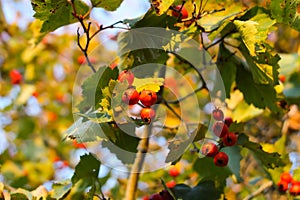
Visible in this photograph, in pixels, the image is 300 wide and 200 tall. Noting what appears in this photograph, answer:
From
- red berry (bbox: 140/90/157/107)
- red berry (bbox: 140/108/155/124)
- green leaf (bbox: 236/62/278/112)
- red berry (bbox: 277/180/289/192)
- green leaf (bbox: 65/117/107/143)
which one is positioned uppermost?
red berry (bbox: 140/90/157/107)

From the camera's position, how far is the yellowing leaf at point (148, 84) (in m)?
1.33

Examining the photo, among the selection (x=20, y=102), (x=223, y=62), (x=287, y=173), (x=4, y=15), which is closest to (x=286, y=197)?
(x=287, y=173)

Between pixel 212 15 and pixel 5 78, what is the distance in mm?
3284

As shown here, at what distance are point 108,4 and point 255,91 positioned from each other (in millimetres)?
620

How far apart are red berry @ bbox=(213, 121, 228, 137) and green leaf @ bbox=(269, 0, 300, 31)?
376 mm

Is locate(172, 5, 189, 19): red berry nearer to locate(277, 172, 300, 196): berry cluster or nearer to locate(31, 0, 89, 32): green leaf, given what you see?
locate(31, 0, 89, 32): green leaf

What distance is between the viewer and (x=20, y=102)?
3.88 metres

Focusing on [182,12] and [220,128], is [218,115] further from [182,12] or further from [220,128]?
[182,12]

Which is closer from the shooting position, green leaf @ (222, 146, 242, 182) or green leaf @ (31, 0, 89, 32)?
green leaf @ (31, 0, 89, 32)

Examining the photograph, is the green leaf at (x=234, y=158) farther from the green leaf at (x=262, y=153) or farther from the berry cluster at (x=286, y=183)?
the berry cluster at (x=286, y=183)

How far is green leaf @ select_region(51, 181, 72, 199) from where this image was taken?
1.58 m

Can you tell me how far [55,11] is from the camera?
150cm

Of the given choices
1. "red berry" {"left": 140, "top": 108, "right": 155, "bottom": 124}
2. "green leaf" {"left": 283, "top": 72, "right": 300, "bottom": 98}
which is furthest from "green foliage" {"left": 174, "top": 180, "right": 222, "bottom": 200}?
"green leaf" {"left": 283, "top": 72, "right": 300, "bottom": 98}

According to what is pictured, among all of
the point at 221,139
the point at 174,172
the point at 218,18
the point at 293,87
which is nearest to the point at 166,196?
the point at 221,139
